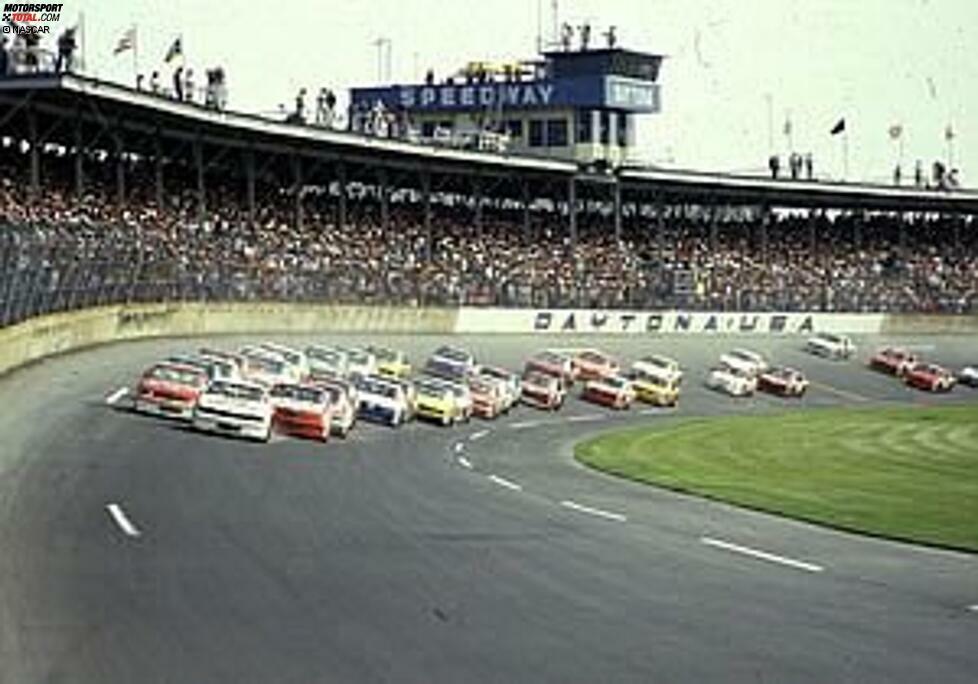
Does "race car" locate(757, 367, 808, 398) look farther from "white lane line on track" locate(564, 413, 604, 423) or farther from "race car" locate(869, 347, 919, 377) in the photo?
"white lane line on track" locate(564, 413, 604, 423)

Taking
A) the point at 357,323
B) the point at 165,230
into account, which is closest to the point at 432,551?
the point at 165,230

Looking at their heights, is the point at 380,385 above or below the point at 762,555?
below

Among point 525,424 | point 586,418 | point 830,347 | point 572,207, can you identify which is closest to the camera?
point 525,424

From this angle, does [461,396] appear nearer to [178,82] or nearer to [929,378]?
[178,82]

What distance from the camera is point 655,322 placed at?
91812mm

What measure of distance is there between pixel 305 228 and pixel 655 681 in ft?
234

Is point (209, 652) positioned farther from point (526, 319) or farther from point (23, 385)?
point (526, 319)

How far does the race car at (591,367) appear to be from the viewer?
69.6m

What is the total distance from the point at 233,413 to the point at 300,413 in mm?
3076

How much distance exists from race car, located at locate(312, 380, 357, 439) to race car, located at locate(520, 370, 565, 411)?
58.7ft

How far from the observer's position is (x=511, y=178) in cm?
10094

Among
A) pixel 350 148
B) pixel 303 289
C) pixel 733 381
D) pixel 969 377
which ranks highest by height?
pixel 350 148

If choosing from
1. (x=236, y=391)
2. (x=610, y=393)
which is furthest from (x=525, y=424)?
(x=236, y=391)

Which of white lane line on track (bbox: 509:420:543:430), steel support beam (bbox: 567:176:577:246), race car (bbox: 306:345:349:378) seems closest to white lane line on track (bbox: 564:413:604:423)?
white lane line on track (bbox: 509:420:543:430)
